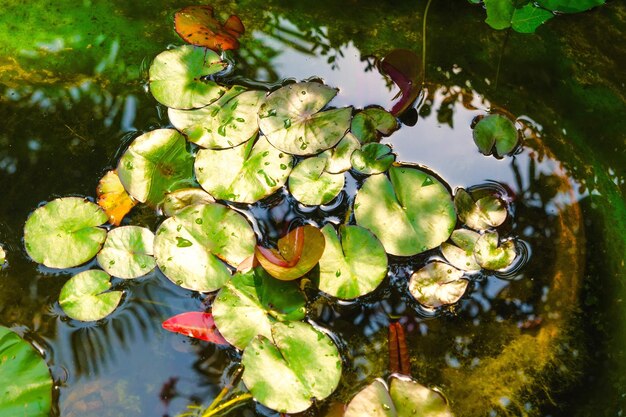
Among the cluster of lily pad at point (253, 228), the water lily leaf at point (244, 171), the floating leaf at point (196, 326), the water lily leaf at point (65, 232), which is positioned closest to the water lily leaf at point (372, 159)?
the cluster of lily pad at point (253, 228)

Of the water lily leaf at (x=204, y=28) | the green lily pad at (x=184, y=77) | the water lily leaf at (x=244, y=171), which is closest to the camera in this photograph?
the water lily leaf at (x=244, y=171)

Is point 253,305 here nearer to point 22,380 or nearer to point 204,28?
point 22,380

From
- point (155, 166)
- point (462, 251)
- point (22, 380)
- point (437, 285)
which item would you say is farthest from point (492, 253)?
point (22, 380)

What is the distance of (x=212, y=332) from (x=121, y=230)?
0.40 meters

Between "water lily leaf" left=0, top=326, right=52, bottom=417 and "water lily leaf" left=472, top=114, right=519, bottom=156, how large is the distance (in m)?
1.43

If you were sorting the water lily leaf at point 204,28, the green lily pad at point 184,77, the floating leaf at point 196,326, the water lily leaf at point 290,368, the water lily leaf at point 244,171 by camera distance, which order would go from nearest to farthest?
1. the water lily leaf at point 290,368
2. the floating leaf at point 196,326
3. the water lily leaf at point 244,171
4. the green lily pad at point 184,77
5. the water lily leaf at point 204,28

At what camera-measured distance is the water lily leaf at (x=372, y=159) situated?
1.63m

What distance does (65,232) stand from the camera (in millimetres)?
1560

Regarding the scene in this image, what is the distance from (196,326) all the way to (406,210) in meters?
0.67

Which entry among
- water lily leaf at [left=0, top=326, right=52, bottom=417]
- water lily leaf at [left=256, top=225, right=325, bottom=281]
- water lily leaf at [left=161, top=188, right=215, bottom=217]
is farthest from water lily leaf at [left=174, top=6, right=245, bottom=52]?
water lily leaf at [left=0, top=326, right=52, bottom=417]

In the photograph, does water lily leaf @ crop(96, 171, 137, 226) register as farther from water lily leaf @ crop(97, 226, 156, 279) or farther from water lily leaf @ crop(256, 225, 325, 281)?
water lily leaf @ crop(256, 225, 325, 281)

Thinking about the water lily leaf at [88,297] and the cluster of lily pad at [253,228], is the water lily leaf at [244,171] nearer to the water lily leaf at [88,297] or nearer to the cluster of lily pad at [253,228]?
the cluster of lily pad at [253,228]

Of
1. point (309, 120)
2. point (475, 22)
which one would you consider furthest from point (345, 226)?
point (475, 22)

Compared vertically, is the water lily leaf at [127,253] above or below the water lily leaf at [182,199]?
below
